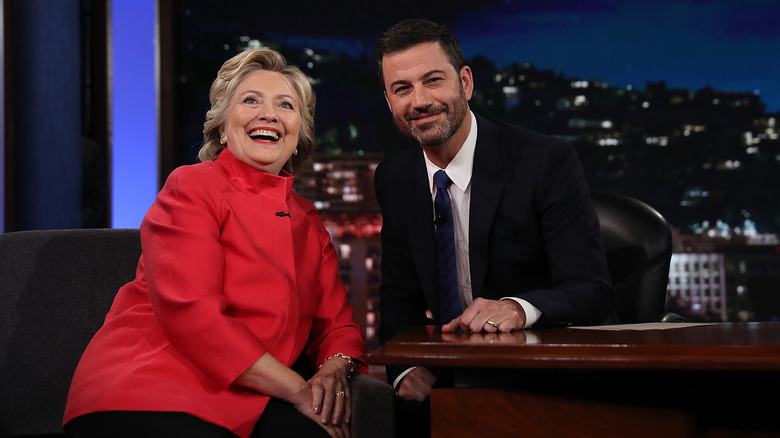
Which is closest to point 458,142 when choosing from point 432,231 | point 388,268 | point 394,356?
point 432,231

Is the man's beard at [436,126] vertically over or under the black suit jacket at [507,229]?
over

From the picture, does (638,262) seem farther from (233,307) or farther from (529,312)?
(233,307)

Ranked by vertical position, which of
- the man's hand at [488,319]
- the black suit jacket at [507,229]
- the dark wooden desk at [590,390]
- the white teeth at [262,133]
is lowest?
the dark wooden desk at [590,390]

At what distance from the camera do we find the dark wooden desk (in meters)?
1.16

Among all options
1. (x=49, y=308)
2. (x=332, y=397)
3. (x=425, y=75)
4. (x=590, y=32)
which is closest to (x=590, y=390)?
(x=332, y=397)

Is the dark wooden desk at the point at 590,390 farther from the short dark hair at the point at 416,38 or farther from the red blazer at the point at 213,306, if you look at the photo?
the short dark hair at the point at 416,38

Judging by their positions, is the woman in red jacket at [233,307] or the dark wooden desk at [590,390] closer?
the dark wooden desk at [590,390]

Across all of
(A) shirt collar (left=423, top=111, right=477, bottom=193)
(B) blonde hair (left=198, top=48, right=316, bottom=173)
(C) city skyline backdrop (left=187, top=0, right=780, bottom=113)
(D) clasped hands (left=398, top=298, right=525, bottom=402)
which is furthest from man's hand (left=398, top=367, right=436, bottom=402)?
(C) city skyline backdrop (left=187, top=0, right=780, bottom=113)

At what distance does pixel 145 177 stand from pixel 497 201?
2775 millimetres

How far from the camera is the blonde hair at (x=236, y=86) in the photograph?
1907mm

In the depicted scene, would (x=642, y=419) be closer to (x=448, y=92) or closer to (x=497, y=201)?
(x=497, y=201)

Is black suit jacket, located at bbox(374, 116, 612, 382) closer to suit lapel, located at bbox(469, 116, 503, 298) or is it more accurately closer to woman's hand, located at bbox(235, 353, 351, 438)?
suit lapel, located at bbox(469, 116, 503, 298)

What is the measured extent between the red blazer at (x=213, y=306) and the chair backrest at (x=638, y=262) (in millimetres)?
901

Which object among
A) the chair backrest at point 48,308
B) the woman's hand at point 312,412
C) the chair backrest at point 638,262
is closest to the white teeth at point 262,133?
the chair backrest at point 48,308
